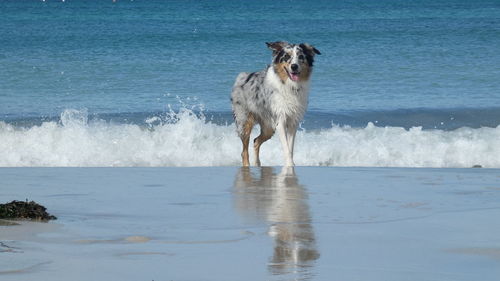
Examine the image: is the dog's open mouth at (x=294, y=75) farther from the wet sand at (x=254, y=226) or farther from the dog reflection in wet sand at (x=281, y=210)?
the wet sand at (x=254, y=226)

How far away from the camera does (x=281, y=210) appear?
8.84 meters

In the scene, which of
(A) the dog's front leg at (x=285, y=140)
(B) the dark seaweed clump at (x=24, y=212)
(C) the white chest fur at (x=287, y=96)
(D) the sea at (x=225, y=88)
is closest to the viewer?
(B) the dark seaweed clump at (x=24, y=212)

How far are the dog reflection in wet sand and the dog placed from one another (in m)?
0.65

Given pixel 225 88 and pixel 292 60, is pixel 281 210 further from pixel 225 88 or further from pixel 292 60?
pixel 225 88

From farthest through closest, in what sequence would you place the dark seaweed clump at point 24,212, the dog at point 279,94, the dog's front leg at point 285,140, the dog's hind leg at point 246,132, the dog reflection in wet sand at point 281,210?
the dog's hind leg at point 246,132, the dog's front leg at point 285,140, the dog at point 279,94, the dark seaweed clump at point 24,212, the dog reflection in wet sand at point 281,210

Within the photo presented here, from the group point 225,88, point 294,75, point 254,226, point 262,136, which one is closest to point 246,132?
point 262,136

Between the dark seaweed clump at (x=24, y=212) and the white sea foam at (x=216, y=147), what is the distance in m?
7.91

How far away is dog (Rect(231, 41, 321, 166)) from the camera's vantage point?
12.5 meters

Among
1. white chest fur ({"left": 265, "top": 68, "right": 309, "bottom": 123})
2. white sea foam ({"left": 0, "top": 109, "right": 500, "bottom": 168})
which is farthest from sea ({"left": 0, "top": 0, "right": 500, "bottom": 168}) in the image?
white chest fur ({"left": 265, "top": 68, "right": 309, "bottom": 123})

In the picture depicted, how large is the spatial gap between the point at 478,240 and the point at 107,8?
54.9 m

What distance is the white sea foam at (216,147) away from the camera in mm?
16156

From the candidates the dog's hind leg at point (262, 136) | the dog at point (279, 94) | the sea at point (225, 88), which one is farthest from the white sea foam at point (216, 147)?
the dog at point (279, 94)

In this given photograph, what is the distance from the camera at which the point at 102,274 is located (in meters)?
6.14

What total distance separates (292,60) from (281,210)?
3856 millimetres
